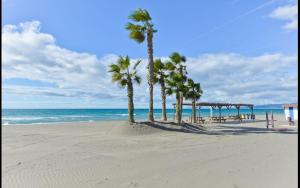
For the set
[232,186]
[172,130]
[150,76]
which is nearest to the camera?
[232,186]

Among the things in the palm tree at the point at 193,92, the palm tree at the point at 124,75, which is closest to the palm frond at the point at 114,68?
the palm tree at the point at 124,75

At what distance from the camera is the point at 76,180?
6676 millimetres

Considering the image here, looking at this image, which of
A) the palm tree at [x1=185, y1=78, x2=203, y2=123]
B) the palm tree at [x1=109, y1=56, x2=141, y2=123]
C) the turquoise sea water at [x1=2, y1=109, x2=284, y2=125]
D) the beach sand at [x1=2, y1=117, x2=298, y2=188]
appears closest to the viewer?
the beach sand at [x1=2, y1=117, x2=298, y2=188]

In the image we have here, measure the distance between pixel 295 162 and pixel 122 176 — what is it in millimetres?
4710

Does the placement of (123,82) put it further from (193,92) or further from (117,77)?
(193,92)

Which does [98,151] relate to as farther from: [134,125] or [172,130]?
[172,130]

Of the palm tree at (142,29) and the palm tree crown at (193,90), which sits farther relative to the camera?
the palm tree crown at (193,90)

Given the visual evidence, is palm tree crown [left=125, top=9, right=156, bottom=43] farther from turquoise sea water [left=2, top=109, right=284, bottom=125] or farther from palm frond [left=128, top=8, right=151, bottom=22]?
turquoise sea water [left=2, top=109, right=284, bottom=125]

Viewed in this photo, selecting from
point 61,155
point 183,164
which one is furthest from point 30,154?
point 183,164

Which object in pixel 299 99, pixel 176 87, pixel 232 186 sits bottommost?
pixel 232 186

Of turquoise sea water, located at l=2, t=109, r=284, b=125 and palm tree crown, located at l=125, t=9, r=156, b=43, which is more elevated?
palm tree crown, located at l=125, t=9, r=156, b=43

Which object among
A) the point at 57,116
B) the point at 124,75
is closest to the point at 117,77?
the point at 124,75

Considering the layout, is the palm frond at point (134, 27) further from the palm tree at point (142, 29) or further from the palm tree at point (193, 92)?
the palm tree at point (193, 92)

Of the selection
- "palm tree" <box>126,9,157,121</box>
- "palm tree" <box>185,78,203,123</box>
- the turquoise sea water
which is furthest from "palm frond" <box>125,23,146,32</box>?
the turquoise sea water
